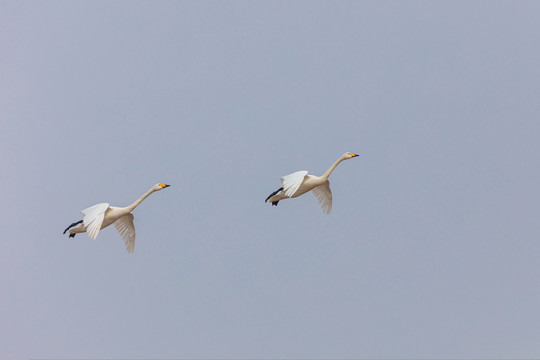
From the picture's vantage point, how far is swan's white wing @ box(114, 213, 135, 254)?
80812 millimetres

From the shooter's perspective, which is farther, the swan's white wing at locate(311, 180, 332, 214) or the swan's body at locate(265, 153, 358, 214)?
the swan's white wing at locate(311, 180, 332, 214)

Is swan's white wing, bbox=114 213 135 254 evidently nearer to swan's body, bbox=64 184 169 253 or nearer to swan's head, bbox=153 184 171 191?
swan's body, bbox=64 184 169 253

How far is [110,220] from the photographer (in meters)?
77.8

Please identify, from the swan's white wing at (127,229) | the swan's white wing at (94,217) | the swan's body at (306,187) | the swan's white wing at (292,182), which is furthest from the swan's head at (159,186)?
the swan's white wing at (292,182)

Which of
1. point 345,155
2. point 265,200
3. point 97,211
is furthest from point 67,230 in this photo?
point 345,155

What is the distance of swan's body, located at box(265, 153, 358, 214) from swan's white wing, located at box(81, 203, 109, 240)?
37.0 ft

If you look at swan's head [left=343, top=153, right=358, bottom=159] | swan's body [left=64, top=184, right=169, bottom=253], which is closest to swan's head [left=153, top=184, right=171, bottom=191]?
swan's body [left=64, top=184, right=169, bottom=253]

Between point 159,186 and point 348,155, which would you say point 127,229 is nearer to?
point 159,186

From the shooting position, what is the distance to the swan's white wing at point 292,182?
75.6 m

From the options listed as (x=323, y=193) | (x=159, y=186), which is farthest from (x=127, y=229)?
(x=323, y=193)

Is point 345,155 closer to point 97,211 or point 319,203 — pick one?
point 319,203

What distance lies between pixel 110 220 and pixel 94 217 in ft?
10.9

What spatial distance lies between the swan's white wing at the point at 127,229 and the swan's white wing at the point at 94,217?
489cm

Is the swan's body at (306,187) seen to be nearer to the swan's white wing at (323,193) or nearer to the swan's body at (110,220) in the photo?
the swan's white wing at (323,193)
